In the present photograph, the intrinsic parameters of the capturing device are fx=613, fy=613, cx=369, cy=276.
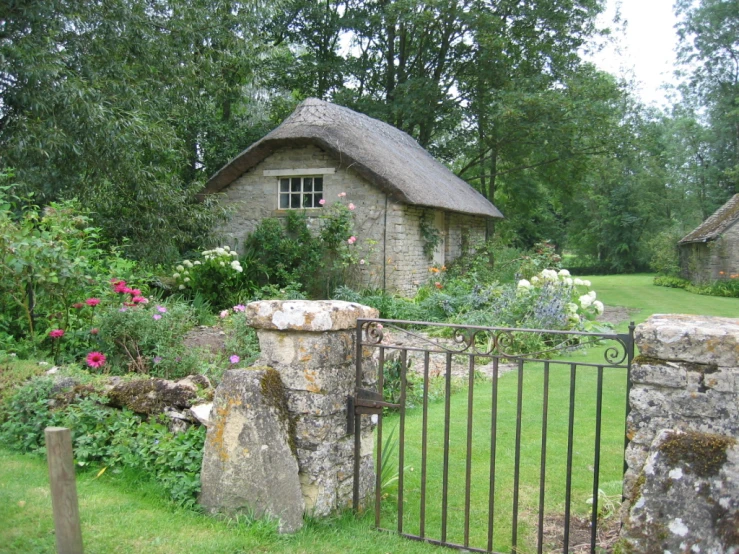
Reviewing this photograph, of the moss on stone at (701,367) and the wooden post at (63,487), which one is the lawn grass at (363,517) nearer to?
the wooden post at (63,487)

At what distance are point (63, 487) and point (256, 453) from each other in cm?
114

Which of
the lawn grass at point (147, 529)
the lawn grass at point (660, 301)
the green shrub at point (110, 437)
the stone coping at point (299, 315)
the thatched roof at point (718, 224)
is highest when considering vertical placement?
the thatched roof at point (718, 224)

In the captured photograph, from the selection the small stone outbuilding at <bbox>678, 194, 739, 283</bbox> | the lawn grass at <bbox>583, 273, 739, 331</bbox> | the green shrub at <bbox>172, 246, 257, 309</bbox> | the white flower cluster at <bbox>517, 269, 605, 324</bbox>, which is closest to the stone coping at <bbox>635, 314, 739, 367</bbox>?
the white flower cluster at <bbox>517, 269, 605, 324</bbox>

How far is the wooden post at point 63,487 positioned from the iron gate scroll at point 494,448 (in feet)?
4.91

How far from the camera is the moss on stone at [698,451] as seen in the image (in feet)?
7.60

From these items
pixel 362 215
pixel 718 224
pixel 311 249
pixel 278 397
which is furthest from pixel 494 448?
pixel 718 224

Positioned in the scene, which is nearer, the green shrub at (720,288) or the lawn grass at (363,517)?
the lawn grass at (363,517)

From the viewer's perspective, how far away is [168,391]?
400 cm

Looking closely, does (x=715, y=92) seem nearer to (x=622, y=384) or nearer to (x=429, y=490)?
(x=622, y=384)

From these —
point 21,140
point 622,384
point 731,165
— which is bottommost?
point 622,384

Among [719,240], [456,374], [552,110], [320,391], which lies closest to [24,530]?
[320,391]

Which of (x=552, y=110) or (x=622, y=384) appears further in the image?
(x=552, y=110)

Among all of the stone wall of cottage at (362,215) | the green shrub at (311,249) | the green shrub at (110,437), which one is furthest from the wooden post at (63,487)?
the stone wall of cottage at (362,215)

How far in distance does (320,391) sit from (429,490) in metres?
1.32
